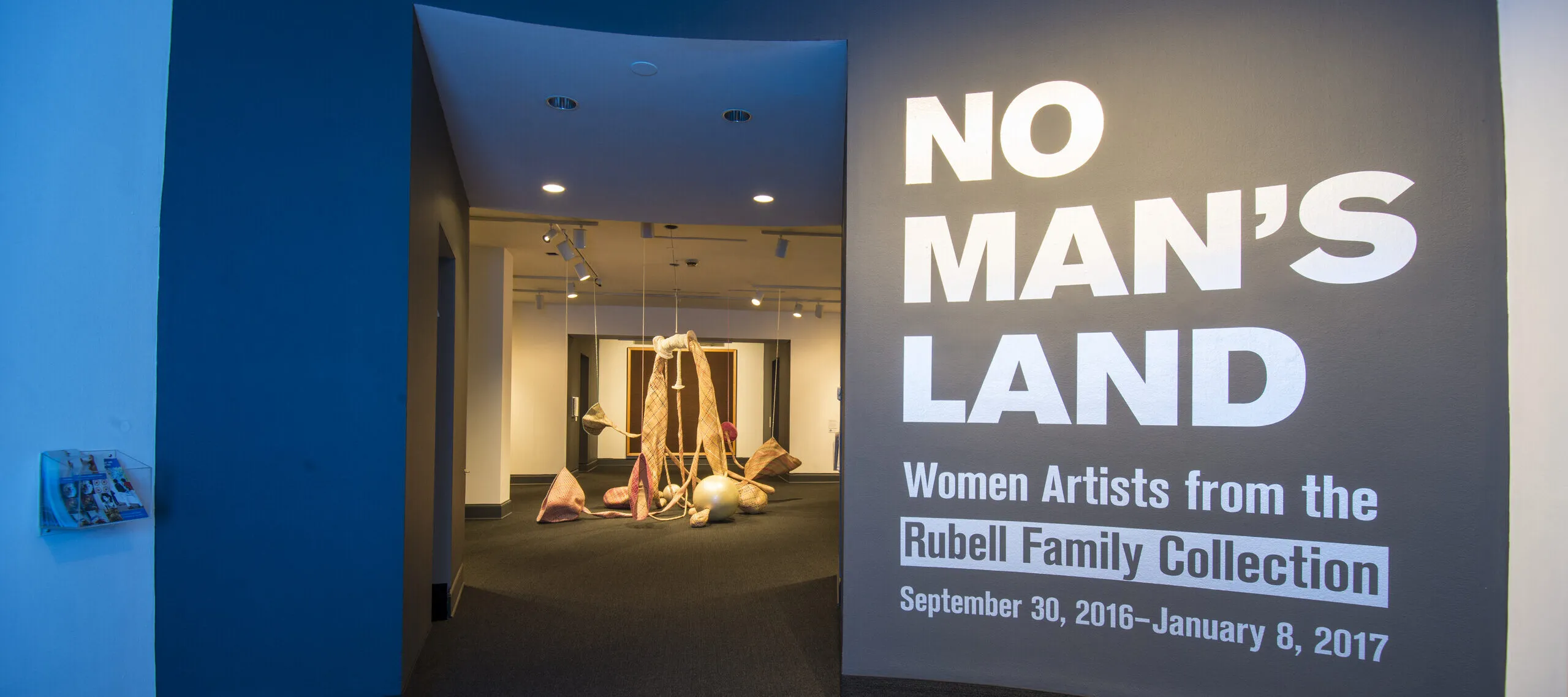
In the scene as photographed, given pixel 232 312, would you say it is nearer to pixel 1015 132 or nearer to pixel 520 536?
pixel 1015 132

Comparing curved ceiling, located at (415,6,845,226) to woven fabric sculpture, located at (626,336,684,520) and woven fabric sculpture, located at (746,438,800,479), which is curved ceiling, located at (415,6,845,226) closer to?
woven fabric sculpture, located at (626,336,684,520)

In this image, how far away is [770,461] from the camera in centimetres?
855

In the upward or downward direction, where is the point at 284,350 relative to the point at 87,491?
upward

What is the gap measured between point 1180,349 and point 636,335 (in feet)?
28.4

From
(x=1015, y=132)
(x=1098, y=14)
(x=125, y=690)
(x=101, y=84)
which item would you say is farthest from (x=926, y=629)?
(x=101, y=84)

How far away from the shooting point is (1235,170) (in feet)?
8.38

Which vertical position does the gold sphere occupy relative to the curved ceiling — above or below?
below

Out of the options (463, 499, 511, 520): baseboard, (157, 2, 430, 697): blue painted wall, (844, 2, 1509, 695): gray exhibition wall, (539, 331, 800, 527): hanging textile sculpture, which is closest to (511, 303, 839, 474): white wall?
(539, 331, 800, 527): hanging textile sculpture

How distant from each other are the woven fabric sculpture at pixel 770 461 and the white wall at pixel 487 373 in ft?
8.67

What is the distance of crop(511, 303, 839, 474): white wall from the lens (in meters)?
10.3

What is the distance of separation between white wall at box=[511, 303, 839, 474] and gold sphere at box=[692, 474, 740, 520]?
3955mm

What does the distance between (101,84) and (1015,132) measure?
9.28ft

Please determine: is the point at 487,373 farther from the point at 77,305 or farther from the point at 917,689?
the point at 917,689

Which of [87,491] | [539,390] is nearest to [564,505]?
[539,390]
